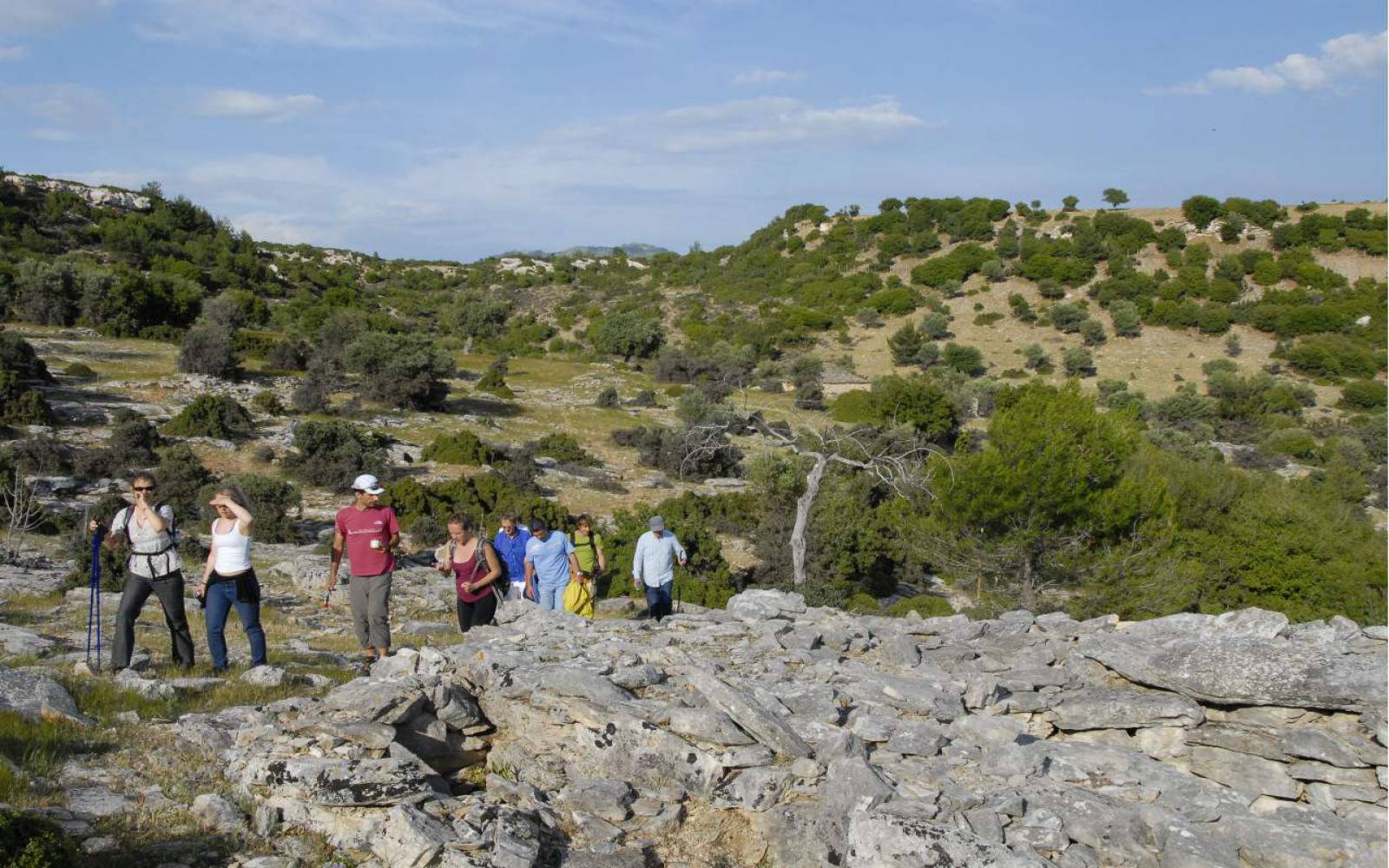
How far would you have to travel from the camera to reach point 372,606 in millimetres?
8086

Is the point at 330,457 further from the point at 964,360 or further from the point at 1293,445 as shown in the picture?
the point at 964,360

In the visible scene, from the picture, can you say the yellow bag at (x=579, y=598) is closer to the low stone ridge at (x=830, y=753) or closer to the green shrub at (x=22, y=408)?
the low stone ridge at (x=830, y=753)

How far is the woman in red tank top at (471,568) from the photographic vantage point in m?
9.04

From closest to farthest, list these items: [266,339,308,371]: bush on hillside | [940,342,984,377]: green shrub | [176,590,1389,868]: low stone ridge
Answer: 1. [176,590,1389,868]: low stone ridge
2. [266,339,308,371]: bush on hillside
3. [940,342,984,377]: green shrub

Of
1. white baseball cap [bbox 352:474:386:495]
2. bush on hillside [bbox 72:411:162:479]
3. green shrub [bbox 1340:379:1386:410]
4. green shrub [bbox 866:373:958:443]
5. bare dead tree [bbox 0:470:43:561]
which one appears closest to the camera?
white baseball cap [bbox 352:474:386:495]

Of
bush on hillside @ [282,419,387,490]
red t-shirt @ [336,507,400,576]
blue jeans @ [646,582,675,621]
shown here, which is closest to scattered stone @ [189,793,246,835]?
red t-shirt @ [336,507,400,576]

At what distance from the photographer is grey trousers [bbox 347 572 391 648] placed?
8.09 m

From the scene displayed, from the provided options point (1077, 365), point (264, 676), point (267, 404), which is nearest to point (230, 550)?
point (264, 676)

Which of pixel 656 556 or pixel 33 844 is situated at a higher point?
pixel 33 844

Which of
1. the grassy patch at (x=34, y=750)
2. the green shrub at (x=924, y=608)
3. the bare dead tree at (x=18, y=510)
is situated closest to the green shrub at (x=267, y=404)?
the bare dead tree at (x=18, y=510)

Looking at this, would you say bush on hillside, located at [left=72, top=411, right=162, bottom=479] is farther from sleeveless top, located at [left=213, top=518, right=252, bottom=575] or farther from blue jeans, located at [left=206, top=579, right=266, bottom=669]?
sleeveless top, located at [left=213, top=518, right=252, bottom=575]

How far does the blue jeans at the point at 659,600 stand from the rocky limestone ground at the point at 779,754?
5.57ft

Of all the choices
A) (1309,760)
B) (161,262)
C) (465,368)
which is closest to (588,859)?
(1309,760)

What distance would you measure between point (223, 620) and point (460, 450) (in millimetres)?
18038
